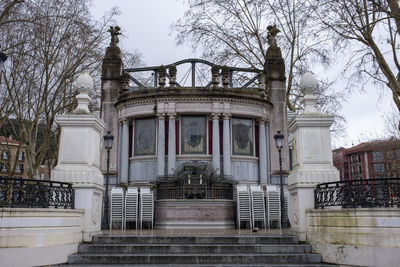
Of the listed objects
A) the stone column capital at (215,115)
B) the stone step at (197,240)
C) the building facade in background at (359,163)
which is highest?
the building facade in background at (359,163)

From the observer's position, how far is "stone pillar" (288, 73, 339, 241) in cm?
921

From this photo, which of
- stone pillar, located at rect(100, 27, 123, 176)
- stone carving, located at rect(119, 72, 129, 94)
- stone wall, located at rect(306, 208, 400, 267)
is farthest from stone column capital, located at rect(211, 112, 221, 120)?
stone wall, located at rect(306, 208, 400, 267)

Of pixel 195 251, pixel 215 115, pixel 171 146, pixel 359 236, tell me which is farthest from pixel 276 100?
pixel 195 251

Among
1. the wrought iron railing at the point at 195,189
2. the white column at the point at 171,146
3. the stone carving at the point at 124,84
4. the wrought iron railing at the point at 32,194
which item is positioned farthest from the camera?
the stone carving at the point at 124,84

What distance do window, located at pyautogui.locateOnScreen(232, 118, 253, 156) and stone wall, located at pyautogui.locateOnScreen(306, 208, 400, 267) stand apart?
9.33m

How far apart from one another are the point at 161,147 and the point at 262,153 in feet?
15.6

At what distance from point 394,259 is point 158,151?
38.0 feet

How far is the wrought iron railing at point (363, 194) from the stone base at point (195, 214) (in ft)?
17.9

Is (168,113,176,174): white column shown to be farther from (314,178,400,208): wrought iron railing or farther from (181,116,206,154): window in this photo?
(314,178,400,208): wrought iron railing

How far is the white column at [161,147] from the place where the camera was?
1703cm

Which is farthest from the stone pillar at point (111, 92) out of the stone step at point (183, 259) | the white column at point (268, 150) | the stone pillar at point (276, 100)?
the stone step at point (183, 259)

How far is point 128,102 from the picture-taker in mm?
18328

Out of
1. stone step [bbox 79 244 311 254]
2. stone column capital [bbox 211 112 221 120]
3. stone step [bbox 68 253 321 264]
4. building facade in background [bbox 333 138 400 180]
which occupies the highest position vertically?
building facade in background [bbox 333 138 400 180]

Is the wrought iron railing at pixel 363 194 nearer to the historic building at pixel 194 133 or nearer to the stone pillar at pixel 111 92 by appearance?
the historic building at pixel 194 133
